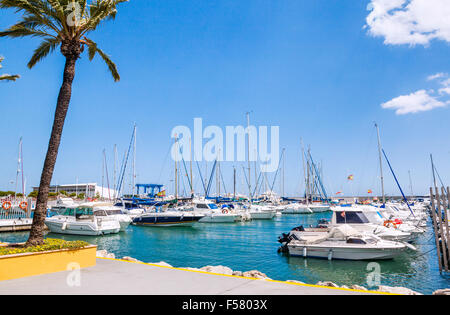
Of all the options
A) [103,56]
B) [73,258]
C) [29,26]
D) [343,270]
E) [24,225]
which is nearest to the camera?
[73,258]

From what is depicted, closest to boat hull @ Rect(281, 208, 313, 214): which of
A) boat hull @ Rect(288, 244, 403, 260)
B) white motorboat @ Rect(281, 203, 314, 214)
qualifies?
white motorboat @ Rect(281, 203, 314, 214)

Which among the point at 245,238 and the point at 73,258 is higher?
the point at 73,258

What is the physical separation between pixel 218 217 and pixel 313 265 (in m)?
26.8

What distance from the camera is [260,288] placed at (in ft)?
22.0

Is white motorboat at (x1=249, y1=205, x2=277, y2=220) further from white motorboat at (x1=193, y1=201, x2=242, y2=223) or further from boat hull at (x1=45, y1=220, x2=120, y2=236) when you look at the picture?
boat hull at (x1=45, y1=220, x2=120, y2=236)

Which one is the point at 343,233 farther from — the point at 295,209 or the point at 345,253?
the point at 295,209

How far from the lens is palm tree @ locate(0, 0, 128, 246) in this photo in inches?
365

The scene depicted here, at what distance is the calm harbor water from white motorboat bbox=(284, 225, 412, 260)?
46 cm

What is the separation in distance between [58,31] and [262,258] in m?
16.7

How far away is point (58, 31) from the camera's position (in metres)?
10.1

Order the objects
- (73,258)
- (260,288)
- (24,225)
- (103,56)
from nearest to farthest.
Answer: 1. (260,288)
2. (73,258)
3. (103,56)
4. (24,225)

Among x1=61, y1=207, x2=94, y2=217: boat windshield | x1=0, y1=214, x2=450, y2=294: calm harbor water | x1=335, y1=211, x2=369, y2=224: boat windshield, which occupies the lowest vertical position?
x1=0, y1=214, x2=450, y2=294: calm harbor water
